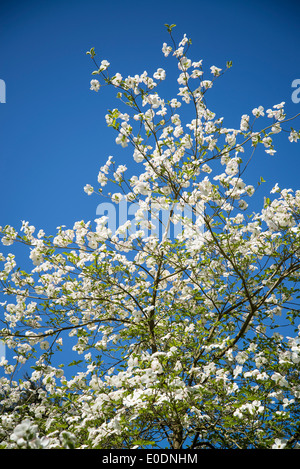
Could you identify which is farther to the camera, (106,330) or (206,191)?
(106,330)

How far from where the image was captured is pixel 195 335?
15.7 ft

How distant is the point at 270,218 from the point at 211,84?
2.23m

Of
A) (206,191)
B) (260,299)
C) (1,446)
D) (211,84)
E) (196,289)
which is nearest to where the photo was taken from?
(1,446)

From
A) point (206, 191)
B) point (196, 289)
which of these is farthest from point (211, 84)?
point (196, 289)

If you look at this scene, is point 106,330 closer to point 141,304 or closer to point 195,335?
point 141,304

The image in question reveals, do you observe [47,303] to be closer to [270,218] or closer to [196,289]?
[196,289]

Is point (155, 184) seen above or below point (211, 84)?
below

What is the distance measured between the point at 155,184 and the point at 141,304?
1732 mm
